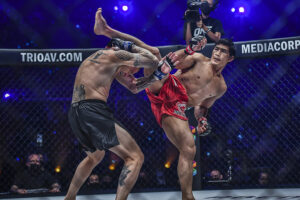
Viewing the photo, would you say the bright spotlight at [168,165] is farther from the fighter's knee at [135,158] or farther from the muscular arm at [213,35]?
the fighter's knee at [135,158]

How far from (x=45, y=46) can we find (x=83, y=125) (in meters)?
3.02

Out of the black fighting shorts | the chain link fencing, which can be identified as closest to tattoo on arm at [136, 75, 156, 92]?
the black fighting shorts

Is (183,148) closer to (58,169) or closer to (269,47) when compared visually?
(269,47)

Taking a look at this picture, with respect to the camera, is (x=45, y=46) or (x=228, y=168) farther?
(x=45, y=46)

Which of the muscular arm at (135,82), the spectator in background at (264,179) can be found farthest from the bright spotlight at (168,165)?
the muscular arm at (135,82)

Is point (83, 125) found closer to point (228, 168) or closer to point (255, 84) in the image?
point (228, 168)

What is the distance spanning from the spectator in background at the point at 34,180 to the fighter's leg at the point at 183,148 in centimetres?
140

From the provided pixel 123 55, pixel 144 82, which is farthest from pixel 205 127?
pixel 123 55

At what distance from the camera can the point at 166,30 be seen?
484cm

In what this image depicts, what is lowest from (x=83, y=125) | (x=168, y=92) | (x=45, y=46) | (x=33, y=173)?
(x=33, y=173)

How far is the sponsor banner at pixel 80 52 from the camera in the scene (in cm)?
285

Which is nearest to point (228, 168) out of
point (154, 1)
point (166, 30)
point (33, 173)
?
point (33, 173)

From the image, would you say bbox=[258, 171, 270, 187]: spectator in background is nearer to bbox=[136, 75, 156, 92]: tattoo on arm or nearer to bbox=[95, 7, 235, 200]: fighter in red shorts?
bbox=[95, 7, 235, 200]: fighter in red shorts

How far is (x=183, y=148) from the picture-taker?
2260 millimetres
